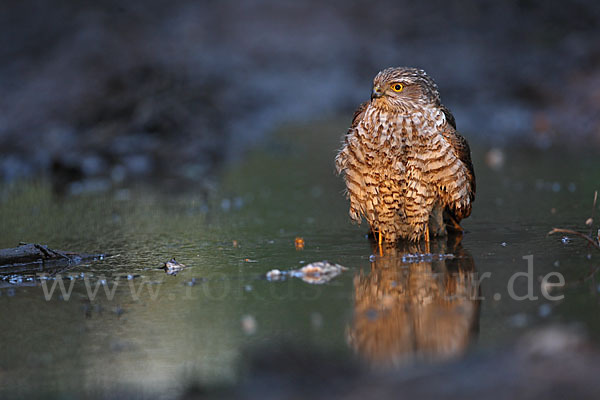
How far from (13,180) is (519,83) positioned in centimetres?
836

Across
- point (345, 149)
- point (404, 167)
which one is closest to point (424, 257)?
point (404, 167)

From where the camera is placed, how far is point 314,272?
4664 mm

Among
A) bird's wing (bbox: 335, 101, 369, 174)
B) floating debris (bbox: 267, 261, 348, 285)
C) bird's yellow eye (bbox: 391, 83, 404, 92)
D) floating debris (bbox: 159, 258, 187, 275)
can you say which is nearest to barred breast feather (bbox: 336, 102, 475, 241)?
bird's wing (bbox: 335, 101, 369, 174)

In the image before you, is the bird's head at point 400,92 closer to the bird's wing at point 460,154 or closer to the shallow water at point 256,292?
the bird's wing at point 460,154

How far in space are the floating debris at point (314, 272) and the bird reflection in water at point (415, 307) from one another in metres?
0.16

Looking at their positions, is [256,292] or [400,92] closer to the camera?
[256,292]

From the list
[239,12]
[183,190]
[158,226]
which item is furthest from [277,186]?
[239,12]

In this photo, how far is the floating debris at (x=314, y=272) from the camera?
15.1 feet

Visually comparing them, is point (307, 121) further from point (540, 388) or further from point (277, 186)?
point (540, 388)

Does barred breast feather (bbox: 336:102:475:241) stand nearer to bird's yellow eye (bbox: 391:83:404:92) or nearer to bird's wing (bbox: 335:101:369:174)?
bird's wing (bbox: 335:101:369:174)

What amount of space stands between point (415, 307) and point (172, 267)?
66.9 inches

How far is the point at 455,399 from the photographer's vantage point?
2.63 meters

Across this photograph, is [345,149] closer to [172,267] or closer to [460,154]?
[460,154]

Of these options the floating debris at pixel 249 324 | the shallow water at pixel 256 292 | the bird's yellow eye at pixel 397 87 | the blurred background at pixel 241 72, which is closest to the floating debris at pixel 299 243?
the shallow water at pixel 256 292
